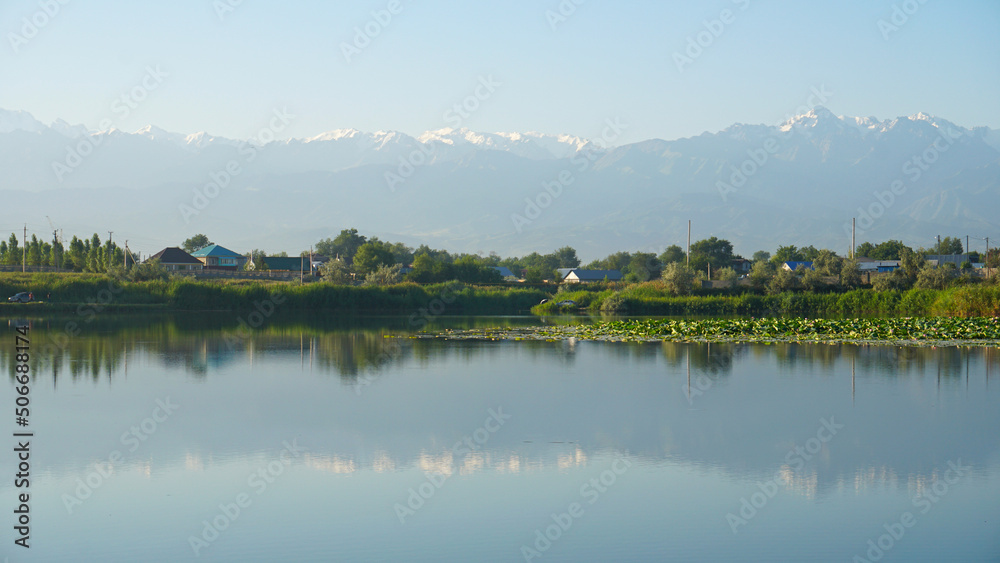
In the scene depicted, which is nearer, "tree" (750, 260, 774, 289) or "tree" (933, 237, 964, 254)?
"tree" (750, 260, 774, 289)

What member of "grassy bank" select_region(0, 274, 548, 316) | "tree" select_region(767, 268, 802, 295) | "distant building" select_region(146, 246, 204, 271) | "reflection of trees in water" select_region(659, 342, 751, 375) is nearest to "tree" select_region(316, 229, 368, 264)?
"distant building" select_region(146, 246, 204, 271)

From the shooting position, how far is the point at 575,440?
12.4m

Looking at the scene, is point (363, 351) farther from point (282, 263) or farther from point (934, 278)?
point (282, 263)

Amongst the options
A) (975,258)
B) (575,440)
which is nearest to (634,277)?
(975,258)

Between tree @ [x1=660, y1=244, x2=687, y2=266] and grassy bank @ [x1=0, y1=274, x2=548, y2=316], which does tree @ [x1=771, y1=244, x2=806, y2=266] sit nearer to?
tree @ [x1=660, y1=244, x2=687, y2=266]

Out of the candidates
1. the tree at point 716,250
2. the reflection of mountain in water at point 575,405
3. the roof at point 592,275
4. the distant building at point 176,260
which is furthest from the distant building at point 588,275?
the reflection of mountain in water at point 575,405

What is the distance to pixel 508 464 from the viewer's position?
10977 millimetres

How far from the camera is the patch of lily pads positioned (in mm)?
30047

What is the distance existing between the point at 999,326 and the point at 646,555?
3048cm

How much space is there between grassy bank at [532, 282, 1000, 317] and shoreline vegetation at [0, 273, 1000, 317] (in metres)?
0.06

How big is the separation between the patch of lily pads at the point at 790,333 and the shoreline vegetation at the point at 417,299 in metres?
16.9

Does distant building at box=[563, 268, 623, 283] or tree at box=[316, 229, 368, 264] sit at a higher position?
tree at box=[316, 229, 368, 264]

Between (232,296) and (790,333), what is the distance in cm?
3709

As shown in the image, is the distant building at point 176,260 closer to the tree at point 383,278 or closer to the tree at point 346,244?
the tree at point 346,244
